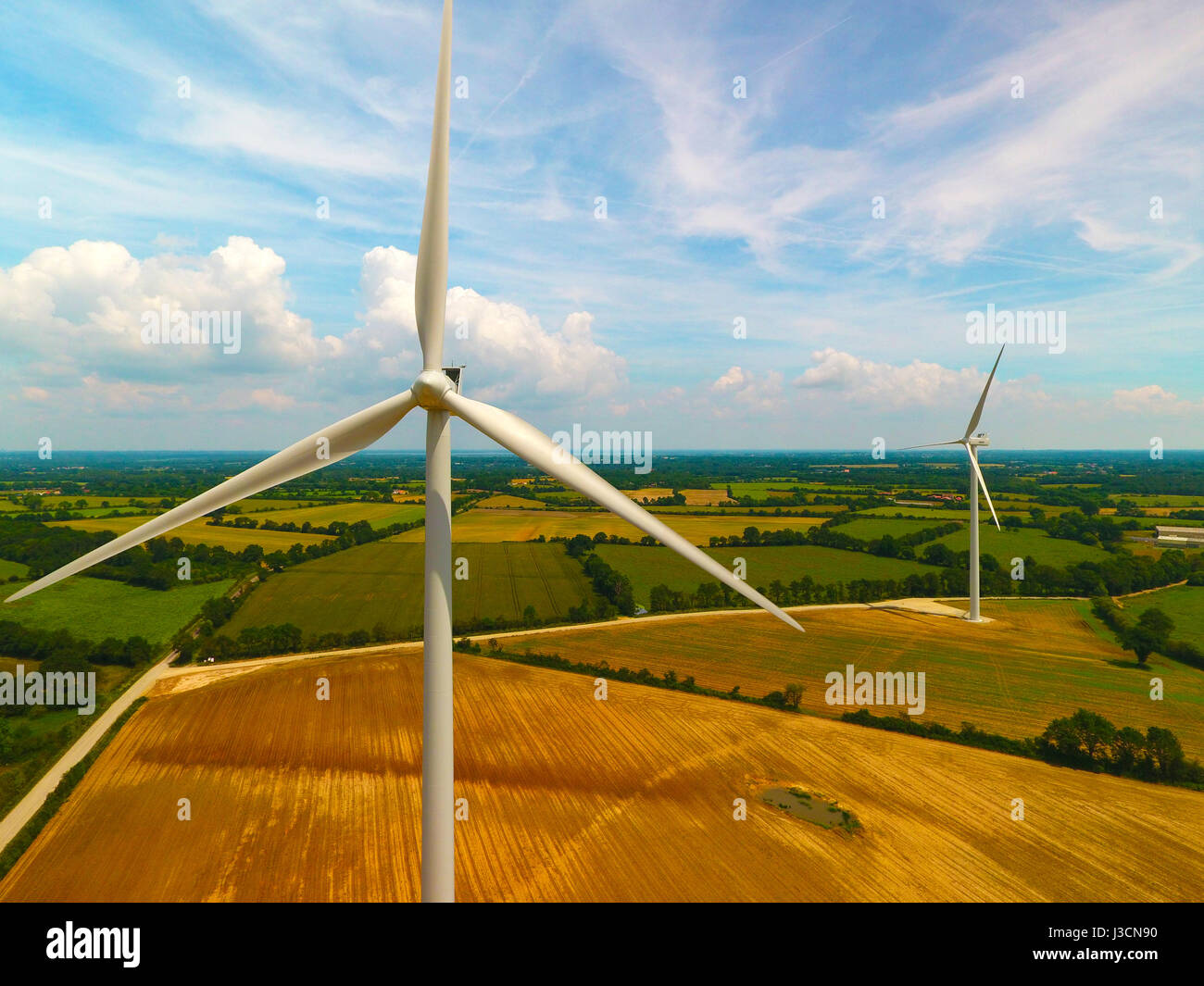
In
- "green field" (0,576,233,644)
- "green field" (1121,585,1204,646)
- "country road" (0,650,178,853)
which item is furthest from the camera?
"green field" (1121,585,1204,646)

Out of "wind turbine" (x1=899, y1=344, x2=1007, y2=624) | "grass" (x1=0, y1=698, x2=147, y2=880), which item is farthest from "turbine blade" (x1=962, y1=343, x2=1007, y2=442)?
"grass" (x1=0, y1=698, x2=147, y2=880)

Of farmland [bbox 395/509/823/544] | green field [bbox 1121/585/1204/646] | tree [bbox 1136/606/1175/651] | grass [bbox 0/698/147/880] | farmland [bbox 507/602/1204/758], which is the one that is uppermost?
farmland [bbox 395/509/823/544]

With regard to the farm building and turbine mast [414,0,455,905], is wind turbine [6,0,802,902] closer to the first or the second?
turbine mast [414,0,455,905]

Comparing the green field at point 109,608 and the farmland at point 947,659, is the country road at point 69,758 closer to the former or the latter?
the green field at point 109,608

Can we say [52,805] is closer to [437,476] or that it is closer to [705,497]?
[437,476]

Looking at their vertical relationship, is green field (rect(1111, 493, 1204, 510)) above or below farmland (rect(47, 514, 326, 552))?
above

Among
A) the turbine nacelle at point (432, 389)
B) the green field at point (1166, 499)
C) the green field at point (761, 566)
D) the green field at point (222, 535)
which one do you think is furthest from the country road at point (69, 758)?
the green field at point (1166, 499)

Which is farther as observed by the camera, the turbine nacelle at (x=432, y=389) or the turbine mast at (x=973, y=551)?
the turbine mast at (x=973, y=551)
